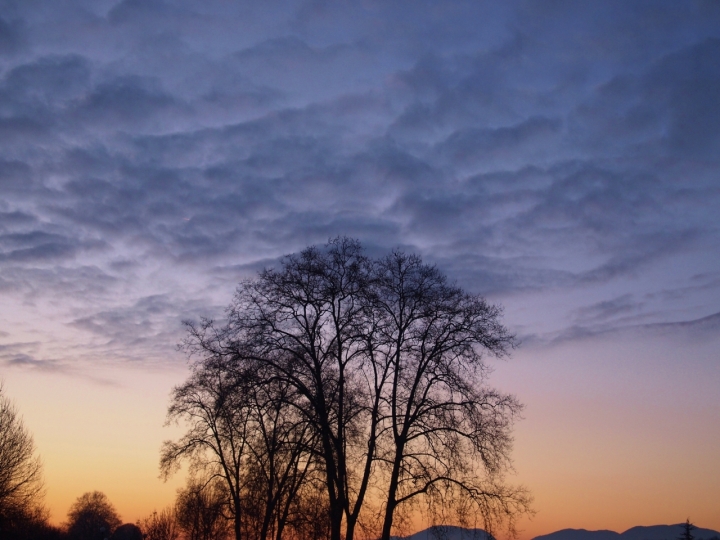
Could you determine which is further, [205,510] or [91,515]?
[91,515]

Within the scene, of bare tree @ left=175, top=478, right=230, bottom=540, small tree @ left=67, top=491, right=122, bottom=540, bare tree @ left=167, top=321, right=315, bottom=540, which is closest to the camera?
bare tree @ left=167, top=321, right=315, bottom=540

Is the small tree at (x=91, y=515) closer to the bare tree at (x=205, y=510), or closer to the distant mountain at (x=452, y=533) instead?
the bare tree at (x=205, y=510)

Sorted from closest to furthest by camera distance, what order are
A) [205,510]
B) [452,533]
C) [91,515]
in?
[452,533], [205,510], [91,515]

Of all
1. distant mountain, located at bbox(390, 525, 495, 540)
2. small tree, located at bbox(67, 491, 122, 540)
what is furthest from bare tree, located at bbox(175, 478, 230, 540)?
small tree, located at bbox(67, 491, 122, 540)

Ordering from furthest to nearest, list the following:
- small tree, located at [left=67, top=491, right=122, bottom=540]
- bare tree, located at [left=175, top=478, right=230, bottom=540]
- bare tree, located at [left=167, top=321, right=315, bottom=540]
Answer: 1. small tree, located at [left=67, top=491, right=122, bottom=540]
2. bare tree, located at [left=175, top=478, right=230, bottom=540]
3. bare tree, located at [left=167, top=321, right=315, bottom=540]

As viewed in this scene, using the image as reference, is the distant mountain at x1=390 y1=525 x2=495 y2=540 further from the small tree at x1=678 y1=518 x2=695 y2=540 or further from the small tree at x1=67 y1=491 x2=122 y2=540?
the small tree at x1=67 y1=491 x2=122 y2=540

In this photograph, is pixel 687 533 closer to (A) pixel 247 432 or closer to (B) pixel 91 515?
(A) pixel 247 432

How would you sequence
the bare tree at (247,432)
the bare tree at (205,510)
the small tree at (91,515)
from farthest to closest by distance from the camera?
the small tree at (91,515) → the bare tree at (205,510) → the bare tree at (247,432)

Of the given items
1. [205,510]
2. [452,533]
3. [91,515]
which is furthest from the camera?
[91,515]

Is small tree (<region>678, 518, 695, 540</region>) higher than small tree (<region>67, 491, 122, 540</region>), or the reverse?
small tree (<region>67, 491, 122, 540</region>)

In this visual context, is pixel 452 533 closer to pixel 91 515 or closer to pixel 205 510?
pixel 205 510

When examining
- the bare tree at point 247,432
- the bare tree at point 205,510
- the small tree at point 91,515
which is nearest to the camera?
the bare tree at point 247,432

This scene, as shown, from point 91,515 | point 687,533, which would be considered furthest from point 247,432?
point 91,515

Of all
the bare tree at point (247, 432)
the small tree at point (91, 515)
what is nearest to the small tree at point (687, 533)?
the bare tree at point (247, 432)
